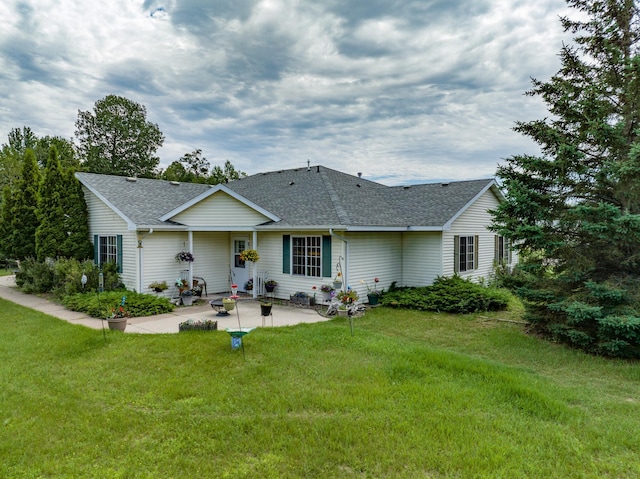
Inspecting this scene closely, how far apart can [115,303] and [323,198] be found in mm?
7453

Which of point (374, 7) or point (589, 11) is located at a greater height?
point (374, 7)

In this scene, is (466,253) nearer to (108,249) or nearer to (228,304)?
(228,304)

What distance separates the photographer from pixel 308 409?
4586 mm

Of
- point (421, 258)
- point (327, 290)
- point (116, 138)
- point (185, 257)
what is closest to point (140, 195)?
point (185, 257)

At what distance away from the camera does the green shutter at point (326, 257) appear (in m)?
11.4

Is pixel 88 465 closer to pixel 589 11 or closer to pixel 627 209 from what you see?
pixel 627 209

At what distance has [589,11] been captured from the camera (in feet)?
26.6

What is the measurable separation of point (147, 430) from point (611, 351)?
7.87 metres

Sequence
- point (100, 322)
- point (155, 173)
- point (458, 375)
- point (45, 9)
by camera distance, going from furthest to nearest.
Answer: point (155, 173)
point (45, 9)
point (100, 322)
point (458, 375)

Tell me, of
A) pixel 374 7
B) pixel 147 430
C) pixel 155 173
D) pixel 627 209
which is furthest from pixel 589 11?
pixel 155 173

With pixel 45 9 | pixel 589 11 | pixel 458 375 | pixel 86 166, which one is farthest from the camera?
pixel 86 166

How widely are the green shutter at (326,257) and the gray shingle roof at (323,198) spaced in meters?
0.64

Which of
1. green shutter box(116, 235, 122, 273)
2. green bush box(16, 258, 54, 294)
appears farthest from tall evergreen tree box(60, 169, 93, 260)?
green shutter box(116, 235, 122, 273)

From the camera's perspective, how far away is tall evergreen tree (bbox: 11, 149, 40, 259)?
14977 millimetres
